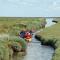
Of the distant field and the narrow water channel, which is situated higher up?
the distant field

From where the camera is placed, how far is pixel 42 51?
1412 inches

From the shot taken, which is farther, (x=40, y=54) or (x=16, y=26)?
(x=16, y=26)

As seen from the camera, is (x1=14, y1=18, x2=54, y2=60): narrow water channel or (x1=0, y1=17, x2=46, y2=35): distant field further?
(x1=0, y1=17, x2=46, y2=35): distant field

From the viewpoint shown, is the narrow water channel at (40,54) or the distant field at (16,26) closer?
the narrow water channel at (40,54)

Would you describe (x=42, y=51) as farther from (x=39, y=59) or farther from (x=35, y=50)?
(x=39, y=59)

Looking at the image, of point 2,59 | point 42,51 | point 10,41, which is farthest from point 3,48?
point 42,51

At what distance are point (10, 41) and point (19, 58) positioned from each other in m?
3.77

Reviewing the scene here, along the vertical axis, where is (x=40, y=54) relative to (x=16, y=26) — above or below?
below

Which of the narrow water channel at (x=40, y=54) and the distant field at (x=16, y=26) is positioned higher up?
the distant field at (x=16, y=26)

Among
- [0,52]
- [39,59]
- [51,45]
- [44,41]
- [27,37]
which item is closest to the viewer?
[0,52]

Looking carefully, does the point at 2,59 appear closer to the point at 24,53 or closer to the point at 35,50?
the point at 24,53

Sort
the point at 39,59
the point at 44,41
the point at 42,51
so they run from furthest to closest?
1. the point at 44,41
2. the point at 42,51
3. the point at 39,59

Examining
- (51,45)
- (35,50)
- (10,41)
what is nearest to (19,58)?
(10,41)

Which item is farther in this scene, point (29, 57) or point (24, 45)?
point (24, 45)
